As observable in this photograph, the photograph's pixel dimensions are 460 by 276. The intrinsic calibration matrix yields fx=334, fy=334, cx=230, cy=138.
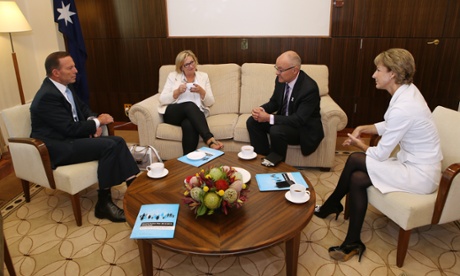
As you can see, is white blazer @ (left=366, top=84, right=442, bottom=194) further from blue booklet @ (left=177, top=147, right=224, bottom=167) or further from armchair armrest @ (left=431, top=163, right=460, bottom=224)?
blue booklet @ (left=177, top=147, right=224, bottom=167)

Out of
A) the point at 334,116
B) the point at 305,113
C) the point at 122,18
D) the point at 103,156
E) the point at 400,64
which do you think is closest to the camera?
the point at 400,64

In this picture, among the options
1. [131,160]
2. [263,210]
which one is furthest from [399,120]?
[131,160]

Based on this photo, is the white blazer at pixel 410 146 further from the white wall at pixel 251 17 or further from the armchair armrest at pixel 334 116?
the white wall at pixel 251 17

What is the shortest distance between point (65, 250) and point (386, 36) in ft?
12.4

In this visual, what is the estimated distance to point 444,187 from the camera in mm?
1785

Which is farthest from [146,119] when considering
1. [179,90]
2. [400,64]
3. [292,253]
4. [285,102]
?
[400,64]

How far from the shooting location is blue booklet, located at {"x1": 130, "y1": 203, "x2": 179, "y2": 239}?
1.54m

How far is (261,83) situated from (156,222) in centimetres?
216

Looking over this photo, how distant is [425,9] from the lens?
3.69m

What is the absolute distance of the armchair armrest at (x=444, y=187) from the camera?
175 cm

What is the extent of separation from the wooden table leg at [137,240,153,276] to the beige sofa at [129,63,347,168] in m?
1.50

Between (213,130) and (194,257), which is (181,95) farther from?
(194,257)

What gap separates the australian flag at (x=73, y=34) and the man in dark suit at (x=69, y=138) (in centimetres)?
163

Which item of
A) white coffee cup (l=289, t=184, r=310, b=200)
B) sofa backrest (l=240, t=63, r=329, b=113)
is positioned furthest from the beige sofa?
white coffee cup (l=289, t=184, r=310, b=200)
